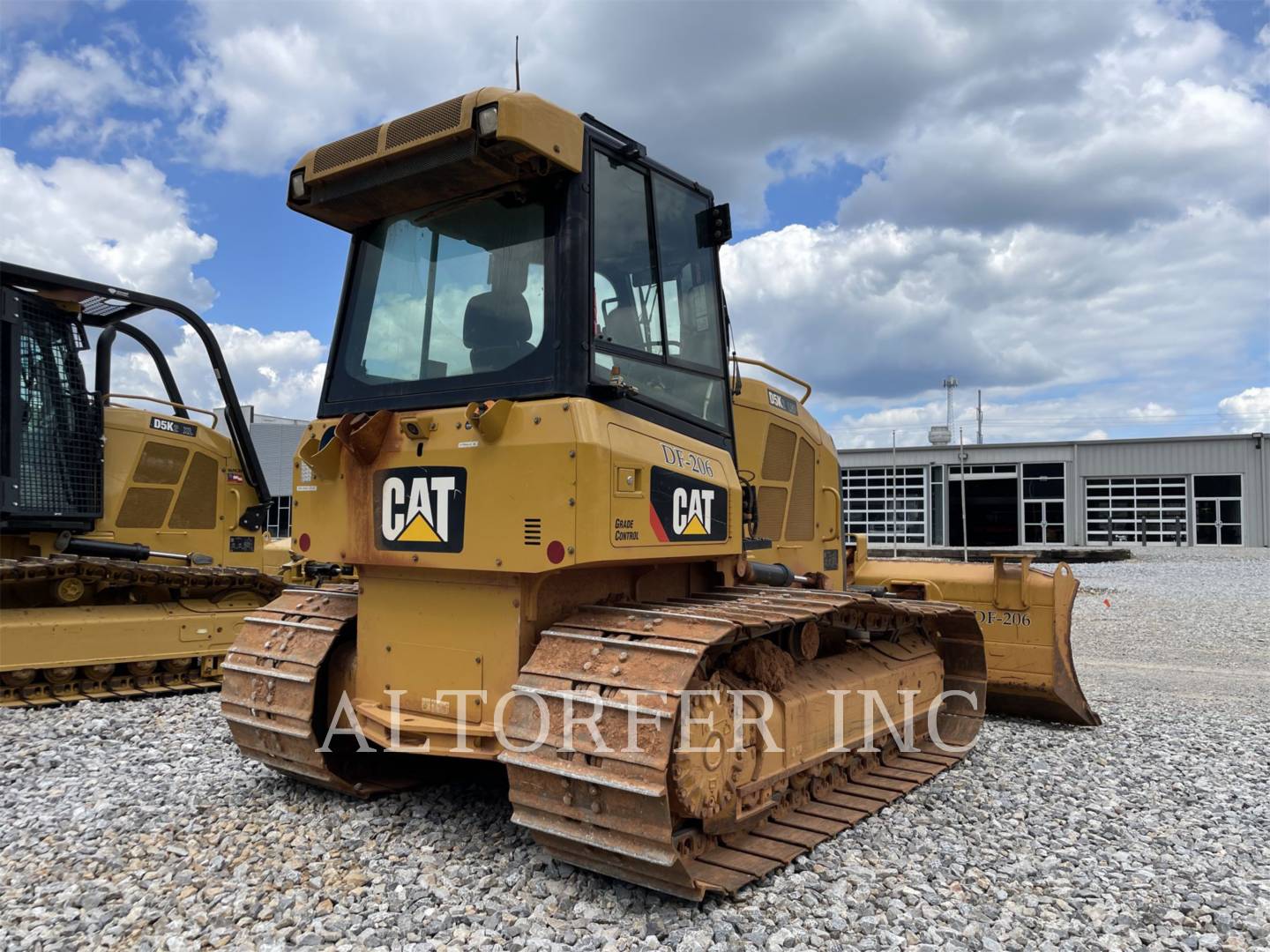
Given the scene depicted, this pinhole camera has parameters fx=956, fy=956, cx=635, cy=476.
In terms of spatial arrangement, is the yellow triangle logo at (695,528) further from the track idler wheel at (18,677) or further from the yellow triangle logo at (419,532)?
the track idler wheel at (18,677)

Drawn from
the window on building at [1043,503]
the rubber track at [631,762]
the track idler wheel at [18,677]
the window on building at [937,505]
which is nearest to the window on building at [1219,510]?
the window on building at [1043,503]

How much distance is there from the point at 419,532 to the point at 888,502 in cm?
3274

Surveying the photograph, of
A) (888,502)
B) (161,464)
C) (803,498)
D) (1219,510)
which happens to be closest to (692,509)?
(803,498)

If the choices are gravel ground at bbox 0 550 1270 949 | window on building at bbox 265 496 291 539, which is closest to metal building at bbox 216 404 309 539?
window on building at bbox 265 496 291 539

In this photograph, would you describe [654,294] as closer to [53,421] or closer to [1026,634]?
[1026,634]

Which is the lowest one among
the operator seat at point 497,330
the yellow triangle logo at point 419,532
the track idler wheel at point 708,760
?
the track idler wheel at point 708,760

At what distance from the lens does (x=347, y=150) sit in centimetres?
457

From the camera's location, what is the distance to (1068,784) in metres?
5.60

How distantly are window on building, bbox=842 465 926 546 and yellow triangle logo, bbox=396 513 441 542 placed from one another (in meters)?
31.1

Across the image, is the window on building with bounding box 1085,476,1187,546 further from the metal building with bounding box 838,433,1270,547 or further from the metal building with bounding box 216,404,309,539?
the metal building with bounding box 216,404,309,539

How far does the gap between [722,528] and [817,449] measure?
2.62 meters

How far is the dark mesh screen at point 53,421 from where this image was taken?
8.27 m

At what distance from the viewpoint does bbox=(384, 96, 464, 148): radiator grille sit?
4.12m

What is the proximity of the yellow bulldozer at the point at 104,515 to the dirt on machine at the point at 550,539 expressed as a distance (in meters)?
3.86
